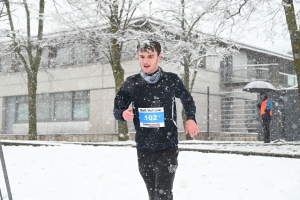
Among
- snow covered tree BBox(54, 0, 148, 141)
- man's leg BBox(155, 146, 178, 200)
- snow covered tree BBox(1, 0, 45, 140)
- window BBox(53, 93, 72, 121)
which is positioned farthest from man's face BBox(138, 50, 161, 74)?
window BBox(53, 93, 72, 121)

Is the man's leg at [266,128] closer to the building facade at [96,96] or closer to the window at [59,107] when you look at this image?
the building facade at [96,96]

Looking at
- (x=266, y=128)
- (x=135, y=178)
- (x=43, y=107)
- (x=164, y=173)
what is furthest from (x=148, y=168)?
(x=43, y=107)

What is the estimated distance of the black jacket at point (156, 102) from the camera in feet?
12.7

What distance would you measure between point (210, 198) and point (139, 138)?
2.40 meters

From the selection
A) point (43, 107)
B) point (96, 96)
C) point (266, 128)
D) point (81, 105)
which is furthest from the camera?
point (43, 107)

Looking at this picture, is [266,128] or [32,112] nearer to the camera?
[266,128]

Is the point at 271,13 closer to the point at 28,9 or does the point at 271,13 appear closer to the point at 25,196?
the point at 25,196

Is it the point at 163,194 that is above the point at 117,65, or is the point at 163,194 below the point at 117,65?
below

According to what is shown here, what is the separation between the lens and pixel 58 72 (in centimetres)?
2780

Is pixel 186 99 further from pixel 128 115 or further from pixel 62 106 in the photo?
pixel 62 106

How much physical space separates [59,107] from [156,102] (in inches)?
981

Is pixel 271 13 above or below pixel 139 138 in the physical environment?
above

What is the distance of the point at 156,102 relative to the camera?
12.7 ft

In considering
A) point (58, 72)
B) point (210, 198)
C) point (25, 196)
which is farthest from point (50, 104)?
point (210, 198)
